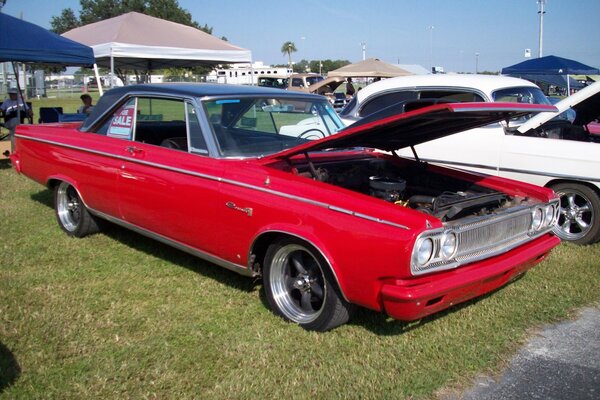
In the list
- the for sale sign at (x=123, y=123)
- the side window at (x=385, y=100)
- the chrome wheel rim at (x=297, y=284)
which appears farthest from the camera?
the side window at (x=385, y=100)

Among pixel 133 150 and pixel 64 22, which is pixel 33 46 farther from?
pixel 64 22

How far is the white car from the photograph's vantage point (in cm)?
513

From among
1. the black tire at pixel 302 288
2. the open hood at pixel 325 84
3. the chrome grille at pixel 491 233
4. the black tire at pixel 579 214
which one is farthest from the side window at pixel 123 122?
the open hood at pixel 325 84

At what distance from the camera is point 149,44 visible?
1305 centimetres

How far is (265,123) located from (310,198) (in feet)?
4.77

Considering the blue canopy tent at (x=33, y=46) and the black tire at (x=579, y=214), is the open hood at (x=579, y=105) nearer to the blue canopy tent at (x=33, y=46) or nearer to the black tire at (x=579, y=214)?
the black tire at (x=579, y=214)

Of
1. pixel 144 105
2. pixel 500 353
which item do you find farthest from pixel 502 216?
pixel 144 105

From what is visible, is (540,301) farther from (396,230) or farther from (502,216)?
(396,230)

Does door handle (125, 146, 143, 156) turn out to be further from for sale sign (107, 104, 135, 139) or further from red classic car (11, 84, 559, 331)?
for sale sign (107, 104, 135, 139)

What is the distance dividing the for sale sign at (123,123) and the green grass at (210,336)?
3.61 ft

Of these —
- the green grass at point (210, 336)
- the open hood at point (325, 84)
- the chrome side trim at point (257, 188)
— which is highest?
the open hood at point (325, 84)

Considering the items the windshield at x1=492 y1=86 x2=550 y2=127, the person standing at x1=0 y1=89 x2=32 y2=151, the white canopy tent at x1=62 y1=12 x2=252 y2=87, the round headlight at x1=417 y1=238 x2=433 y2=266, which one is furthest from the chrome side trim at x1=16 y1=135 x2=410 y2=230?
the white canopy tent at x1=62 y1=12 x2=252 y2=87

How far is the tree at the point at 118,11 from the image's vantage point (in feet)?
174

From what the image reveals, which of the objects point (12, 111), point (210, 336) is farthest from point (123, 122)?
point (12, 111)
